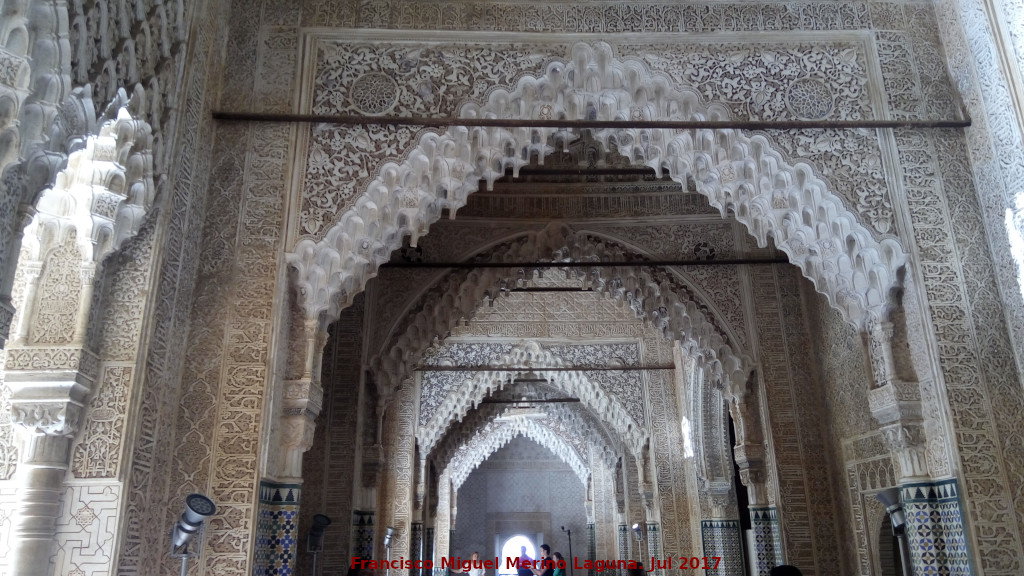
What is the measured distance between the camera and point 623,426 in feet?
37.2

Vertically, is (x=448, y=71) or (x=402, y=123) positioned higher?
(x=448, y=71)

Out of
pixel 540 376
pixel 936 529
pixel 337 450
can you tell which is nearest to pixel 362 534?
pixel 337 450

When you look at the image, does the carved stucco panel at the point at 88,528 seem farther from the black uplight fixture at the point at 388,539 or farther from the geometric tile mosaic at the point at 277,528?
the black uplight fixture at the point at 388,539

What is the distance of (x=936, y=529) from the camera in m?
4.55

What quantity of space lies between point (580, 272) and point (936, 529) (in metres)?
4.70

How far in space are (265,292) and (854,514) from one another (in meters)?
5.37

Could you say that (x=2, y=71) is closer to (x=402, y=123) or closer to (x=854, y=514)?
(x=402, y=123)

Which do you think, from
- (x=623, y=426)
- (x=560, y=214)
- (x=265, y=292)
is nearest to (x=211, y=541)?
(x=265, y=292)

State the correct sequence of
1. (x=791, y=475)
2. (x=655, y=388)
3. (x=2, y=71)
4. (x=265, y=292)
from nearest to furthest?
(x=2, y=71), (x=265, y=292), (x=791, y=475), (x=655, y=388)

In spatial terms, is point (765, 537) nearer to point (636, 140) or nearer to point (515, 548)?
point (636, 140)

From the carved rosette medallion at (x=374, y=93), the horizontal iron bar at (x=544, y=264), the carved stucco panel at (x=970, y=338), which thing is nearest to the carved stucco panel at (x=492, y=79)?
the carved rosette medallion at (x=374, y=93)

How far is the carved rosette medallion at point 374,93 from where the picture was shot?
5.19m

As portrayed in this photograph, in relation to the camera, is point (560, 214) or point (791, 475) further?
point (560, 214)

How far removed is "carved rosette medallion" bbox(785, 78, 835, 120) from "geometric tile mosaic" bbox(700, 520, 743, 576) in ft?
20.5
